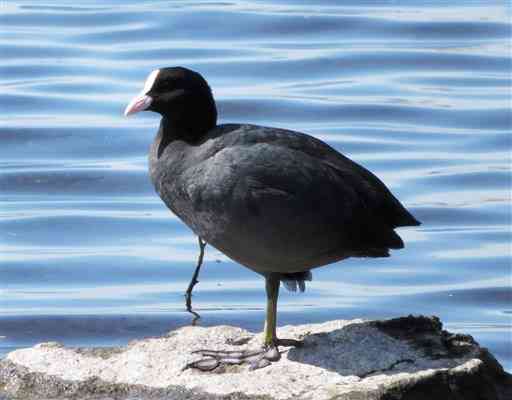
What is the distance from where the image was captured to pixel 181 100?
22.8ft

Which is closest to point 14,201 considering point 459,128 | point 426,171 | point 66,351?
point 426,171

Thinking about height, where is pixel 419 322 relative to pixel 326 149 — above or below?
below

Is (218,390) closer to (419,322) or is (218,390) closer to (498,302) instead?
(419,322)

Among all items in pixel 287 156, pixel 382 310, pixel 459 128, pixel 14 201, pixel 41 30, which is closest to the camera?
pixel 287 156

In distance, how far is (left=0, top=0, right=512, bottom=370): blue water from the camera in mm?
9812

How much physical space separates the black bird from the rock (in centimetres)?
16

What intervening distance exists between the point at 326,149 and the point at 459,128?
717 cm

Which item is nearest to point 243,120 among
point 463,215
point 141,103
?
point 463,215

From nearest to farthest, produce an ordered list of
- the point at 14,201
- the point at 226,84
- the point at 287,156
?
the point at 287,156 → the point at 14,201 → the point at 226,84

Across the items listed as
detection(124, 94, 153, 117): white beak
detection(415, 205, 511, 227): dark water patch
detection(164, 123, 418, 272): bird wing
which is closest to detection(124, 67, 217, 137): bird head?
detection(124, 94, 153, 117): white beak

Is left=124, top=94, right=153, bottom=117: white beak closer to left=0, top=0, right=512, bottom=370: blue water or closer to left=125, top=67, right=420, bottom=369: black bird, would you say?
left=125, top=67, right=420, bottom=369: black bird

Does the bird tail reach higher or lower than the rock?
higher

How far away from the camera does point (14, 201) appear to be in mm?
11898

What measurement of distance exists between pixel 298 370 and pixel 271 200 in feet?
2.33
